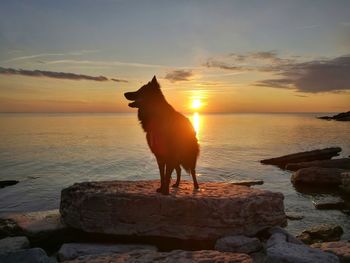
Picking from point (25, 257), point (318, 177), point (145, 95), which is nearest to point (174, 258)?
point (25, 257)

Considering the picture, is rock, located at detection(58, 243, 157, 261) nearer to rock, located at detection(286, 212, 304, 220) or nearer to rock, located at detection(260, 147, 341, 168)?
rock, located at detection(286, 212, 304, 220)

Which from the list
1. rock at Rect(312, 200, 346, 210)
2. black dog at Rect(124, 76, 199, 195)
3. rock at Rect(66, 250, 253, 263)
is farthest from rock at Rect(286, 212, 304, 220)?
rock at Rect(66, 250, 253, 263)

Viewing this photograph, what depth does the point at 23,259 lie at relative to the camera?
20.1 ft

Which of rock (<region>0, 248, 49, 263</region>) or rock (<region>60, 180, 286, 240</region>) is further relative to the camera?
rock (<region>60, 180, 286, 240</region>)

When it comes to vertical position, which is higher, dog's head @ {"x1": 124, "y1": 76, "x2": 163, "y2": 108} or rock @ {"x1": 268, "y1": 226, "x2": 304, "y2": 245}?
dog's head @ {"x1": 124, "y1": 76, "x2": 163, "y2": 108}

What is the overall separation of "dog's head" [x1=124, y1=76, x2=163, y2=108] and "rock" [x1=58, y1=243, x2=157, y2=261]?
413 centimetres

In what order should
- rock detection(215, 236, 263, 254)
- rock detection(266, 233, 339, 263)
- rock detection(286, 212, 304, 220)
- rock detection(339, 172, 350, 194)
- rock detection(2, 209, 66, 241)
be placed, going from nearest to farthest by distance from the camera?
rock detection(266, 233, 339, 263), rock detection(215, 236, 263, 254), rock detection(2, 209, 66, 241), rock detection(286, 212, 304, 220), rock detection(339, 172, 350, 194)

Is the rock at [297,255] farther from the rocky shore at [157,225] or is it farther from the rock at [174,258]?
the rocky shore at [157,225]

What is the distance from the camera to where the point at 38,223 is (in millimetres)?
9219

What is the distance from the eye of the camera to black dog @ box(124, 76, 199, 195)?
8273 mm

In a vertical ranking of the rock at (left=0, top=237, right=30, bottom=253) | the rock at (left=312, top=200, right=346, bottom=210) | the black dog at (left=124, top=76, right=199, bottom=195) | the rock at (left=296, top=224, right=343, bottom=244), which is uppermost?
the black dog at (left=124, top=76, right=199, bottom=195)

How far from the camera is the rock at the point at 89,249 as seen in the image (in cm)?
739

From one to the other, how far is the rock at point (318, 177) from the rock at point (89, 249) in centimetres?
1561

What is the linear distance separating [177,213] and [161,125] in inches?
105
